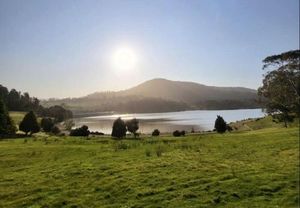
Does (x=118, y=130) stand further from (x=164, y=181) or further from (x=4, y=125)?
(x=164, y=181)

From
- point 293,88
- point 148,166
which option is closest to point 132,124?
point 293,88

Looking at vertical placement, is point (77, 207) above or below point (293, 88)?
below

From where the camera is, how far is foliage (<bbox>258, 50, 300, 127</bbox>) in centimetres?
6319

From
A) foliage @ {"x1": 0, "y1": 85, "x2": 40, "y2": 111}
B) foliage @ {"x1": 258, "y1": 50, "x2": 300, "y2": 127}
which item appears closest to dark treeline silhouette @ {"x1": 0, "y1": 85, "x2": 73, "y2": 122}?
foliage @ {"x1": 0, "y1": 85, "x2": 40, "y2": 111}

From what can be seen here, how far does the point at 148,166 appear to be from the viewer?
20359 mm

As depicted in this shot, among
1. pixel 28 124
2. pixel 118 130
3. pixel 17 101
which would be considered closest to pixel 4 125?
pixel 28 124

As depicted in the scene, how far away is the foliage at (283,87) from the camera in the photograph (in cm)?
6319

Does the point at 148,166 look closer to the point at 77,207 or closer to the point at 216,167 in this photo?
the point at 216,167

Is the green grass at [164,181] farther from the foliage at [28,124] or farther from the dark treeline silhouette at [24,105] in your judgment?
the dark treeline silhouette at [24,105]

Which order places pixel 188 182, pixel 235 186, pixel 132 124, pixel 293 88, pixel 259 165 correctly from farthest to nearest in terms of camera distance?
pixel 132 124 → pixel 293 88 → pixel 259 165 → pixel 188 182 → pixel 235 186

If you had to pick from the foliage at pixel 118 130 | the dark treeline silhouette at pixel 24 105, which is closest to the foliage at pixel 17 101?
the dark treeline silhouette at pixel 24 105

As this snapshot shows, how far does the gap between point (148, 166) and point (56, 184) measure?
5774 millimetres

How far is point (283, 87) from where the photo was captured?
213 ft

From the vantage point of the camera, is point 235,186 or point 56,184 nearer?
point 235,186
